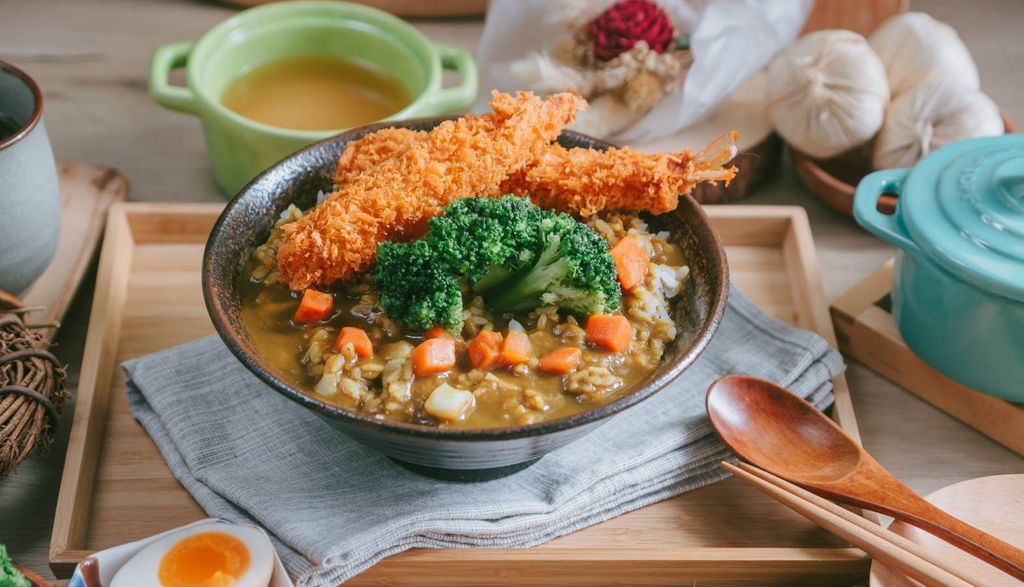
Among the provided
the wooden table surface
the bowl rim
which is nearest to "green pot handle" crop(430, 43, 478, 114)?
the wooden table surface

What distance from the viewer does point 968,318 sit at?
2.22 m

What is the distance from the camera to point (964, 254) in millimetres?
2117

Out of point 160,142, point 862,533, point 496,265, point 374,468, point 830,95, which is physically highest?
point 496,265

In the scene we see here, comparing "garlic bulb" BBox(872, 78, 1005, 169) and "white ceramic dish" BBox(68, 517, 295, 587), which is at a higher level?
"garlic bulb" BBox(872, 78, 1005, 169)

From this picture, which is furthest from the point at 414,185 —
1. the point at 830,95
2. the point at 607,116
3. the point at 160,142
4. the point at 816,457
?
the point at 160,142

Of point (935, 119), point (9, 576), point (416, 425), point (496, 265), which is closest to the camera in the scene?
point (9, 576)

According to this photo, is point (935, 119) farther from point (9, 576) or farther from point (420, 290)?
point (9, 576)

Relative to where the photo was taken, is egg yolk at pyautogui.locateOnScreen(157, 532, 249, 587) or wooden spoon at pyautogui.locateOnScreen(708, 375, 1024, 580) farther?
wooden spoon at pyautogui.locateOnScreen(708, 375, 1024, 580)

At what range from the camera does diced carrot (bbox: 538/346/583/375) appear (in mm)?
1906

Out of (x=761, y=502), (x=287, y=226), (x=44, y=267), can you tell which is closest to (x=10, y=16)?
(x=44, y=267)

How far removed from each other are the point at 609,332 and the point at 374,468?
1.90 ft

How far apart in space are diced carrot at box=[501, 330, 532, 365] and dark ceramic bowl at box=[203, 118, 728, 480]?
17 cm

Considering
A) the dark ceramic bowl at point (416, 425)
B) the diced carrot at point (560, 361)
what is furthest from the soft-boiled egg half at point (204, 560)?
the diced carrot at point (560, 361)

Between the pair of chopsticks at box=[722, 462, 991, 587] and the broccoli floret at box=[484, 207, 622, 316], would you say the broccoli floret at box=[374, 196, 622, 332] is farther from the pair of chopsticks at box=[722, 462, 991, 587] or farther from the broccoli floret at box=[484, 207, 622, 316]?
the pair of chopsticks at box=[722, 462, 991, 587]
